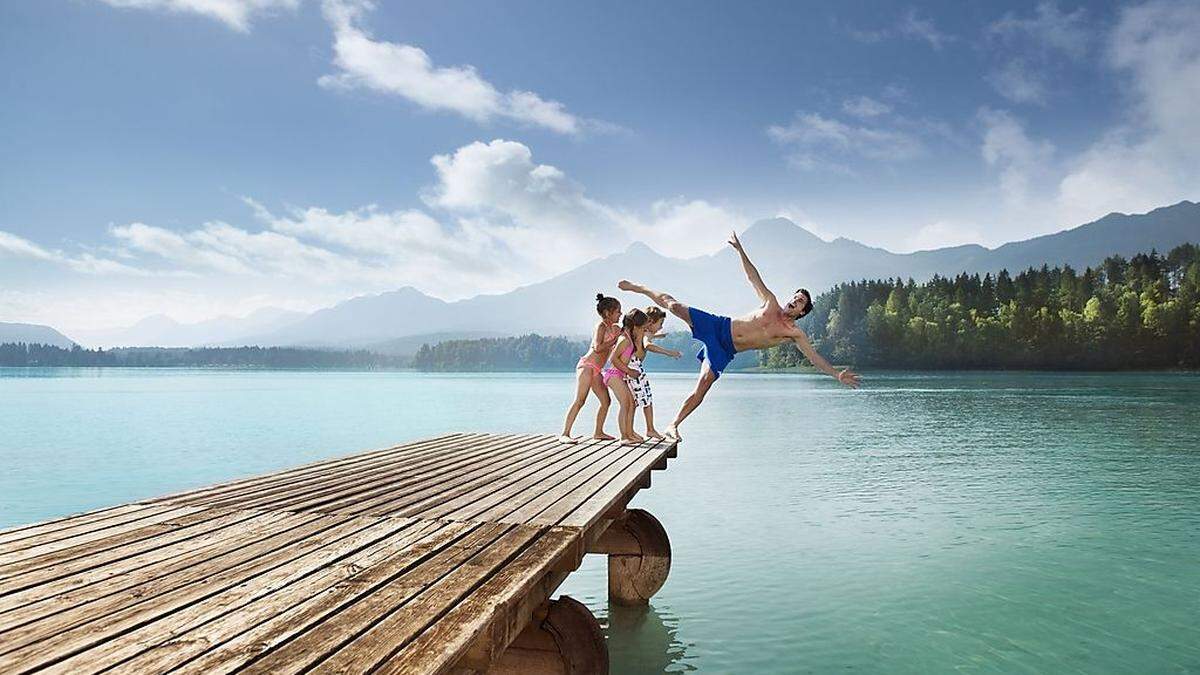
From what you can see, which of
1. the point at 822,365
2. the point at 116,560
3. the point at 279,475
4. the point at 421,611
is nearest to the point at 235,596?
the point at 421,611

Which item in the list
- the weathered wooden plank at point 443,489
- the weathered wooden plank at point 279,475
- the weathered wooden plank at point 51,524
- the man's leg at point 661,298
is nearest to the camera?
the weathered wooden plank at point 51,524

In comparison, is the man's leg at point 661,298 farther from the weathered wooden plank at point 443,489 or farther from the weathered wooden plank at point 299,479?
the weathered wooden plank at point 299,479

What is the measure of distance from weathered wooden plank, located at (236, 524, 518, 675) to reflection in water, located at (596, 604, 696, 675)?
3735mm

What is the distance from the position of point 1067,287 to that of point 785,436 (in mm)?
114718

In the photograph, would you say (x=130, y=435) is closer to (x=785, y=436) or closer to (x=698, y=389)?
(x=785, y=436)

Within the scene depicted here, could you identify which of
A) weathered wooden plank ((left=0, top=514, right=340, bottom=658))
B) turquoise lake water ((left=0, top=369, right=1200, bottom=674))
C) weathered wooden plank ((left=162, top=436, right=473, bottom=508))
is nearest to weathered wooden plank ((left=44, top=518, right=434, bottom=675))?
weathered wooden plank ((left=0, top=514, right=340, bottom=658))

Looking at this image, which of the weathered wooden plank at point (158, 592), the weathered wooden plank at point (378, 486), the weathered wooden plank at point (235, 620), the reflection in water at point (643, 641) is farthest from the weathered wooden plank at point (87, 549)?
the reflection in water at point (643, 641)

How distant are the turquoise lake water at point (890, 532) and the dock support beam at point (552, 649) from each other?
2431mm

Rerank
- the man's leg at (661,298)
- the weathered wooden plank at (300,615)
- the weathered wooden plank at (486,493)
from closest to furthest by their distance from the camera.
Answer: the weathered wooden plank at (300,615)
the weathered wooden plank at (486,493)
the man's leg at (661,298)

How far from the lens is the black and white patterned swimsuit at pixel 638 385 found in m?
10.8

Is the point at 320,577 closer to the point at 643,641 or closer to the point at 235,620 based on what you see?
the point at 235,620

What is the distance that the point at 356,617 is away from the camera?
341 centimetres

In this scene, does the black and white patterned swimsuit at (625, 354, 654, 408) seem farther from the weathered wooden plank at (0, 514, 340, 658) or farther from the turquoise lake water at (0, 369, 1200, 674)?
the weathered wooden plank at (0, 514, 340, 658)

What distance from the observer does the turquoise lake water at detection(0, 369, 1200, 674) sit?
830 centimetres
